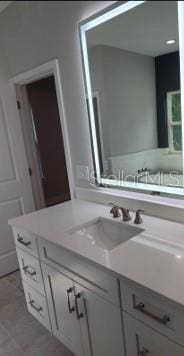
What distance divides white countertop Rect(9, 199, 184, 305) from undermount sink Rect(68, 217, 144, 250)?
1.6 inches

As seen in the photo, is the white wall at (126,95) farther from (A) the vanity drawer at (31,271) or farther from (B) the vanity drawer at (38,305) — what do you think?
(B) the vanity drawer at (38,305)

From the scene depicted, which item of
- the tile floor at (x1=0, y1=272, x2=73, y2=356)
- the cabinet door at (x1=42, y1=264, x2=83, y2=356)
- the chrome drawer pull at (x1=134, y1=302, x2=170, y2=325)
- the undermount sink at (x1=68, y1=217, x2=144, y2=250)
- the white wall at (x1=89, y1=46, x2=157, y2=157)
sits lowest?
the tile floor at (x1=0, y1=272, x2=73, y2=356)

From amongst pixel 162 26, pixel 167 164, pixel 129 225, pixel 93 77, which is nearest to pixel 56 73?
pixel 93 77

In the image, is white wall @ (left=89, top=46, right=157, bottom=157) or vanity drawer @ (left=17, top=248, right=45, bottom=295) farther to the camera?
vanity drawer @ (left=17, top=248, right=45, bottom=295)

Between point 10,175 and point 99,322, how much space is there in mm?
1734

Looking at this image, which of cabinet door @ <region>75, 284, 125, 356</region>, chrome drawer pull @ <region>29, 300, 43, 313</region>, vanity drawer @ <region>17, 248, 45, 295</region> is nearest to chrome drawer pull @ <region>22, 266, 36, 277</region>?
vanity drawer @ <region>17, 248, 45, 295</region>

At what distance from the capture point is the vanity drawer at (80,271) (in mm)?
1034

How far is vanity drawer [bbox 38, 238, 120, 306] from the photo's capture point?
40.7 inches

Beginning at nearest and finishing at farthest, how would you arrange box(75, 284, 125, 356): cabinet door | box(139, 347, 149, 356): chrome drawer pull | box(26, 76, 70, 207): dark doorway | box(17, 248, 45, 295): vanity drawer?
box(139, 347, 149, 356): chrome drawer pull
box(75, 284, 125, 356): cabinet door
box(17, 248, 45, 295): vanity drawer
box(26, 76, 70, 207): dark doorway

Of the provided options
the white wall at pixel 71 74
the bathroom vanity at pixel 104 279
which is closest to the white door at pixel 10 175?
the white wall at pixel 71 74

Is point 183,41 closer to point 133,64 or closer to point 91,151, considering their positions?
point 133,64

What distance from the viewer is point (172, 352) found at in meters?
0.86

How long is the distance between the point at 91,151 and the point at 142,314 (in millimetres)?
1123

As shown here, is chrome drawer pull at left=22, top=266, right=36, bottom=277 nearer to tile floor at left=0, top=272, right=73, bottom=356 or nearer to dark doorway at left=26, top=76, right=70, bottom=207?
tile floor at left=0, top=272, right=73, bottom=356
